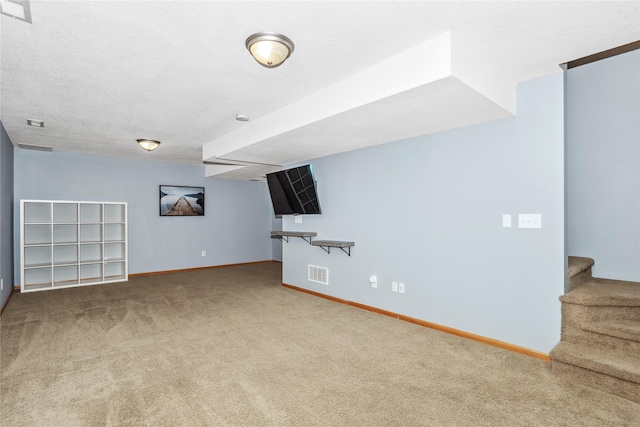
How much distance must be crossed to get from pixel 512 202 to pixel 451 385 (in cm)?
166

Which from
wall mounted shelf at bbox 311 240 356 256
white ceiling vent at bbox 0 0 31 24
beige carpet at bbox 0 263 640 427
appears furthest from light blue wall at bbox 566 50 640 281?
white ceiling vent at bbox 0 0 31 24

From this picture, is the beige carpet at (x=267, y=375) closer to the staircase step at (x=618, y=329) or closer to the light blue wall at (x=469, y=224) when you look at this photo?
the light blue wall at (x=469, y=224)

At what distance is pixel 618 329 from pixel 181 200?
7.29 m

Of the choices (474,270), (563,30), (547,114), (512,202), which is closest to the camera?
(563,30)

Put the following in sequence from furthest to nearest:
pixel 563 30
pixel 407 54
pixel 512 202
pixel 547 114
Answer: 1. pixel 512 202
2. pixel 547 114
3. pixel 407 54
4. pixel 563 30

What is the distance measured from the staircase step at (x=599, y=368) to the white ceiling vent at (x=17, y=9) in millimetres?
4088

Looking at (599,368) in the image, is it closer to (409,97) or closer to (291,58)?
(409,97)

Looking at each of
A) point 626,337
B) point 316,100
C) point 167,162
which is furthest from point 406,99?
point 167,162

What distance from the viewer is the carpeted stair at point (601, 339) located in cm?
221

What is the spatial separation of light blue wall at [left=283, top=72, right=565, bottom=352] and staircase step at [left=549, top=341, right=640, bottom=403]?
30 cm

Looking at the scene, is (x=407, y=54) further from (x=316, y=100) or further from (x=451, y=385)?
(x=451, y=385)

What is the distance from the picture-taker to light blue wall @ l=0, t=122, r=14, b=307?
4.26m

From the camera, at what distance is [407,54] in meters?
2.32

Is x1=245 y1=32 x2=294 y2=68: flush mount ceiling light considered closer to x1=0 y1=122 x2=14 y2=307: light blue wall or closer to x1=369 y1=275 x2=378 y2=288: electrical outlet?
x1=369 y1=275 x2=378 y2=288: electrical outlet
